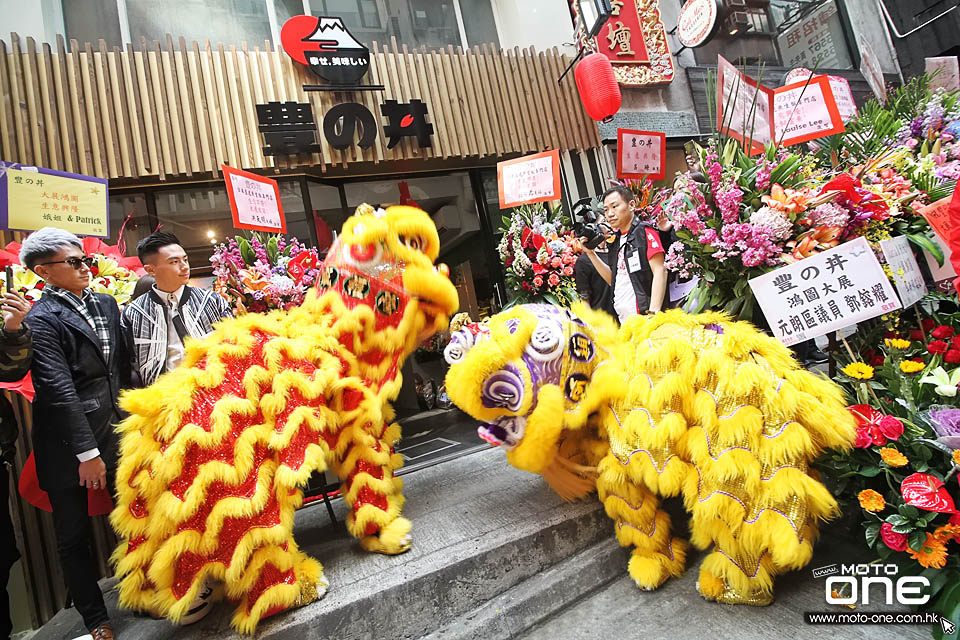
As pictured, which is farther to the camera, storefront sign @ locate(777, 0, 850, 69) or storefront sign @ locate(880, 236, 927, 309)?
storefront sign @ locate(777, 0, 850, 69)

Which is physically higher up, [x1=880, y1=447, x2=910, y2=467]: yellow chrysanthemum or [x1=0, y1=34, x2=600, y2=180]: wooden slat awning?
[x1=0, y1=34, x2=600, y2=180]: wooden slat awning

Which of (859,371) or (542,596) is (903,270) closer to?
(859,371)

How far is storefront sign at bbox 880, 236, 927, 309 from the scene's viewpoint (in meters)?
2.30

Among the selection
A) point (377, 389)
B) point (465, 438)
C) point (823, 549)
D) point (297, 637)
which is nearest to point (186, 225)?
point (465, 438)

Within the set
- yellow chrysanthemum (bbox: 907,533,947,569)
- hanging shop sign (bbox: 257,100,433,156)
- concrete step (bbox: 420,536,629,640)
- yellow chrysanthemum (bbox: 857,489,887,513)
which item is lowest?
concrete step (bbox: 420,536,629,640)

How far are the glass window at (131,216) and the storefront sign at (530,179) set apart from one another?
3584 mm

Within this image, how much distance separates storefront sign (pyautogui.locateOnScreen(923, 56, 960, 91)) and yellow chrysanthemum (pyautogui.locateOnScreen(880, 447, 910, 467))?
19.1 feet

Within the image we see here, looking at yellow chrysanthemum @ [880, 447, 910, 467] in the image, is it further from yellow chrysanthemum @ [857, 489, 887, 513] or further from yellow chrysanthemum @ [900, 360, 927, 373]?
yellow chrysanthemum @ [900, 360, 927, 373]

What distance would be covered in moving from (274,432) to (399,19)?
6304 mm

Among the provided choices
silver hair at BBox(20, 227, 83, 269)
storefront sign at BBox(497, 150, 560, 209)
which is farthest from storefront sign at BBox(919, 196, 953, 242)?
silver hair at BBox(20, 227, 83, 269)

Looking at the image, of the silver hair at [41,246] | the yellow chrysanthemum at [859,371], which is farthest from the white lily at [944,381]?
the silver hair at [41,246]

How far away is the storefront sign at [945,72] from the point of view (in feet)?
17.7

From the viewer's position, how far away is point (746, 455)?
1.66 meters

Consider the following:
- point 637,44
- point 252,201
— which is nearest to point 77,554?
point 252,201
